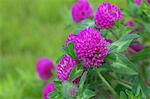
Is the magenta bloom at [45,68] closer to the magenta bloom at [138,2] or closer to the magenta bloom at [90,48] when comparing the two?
the magenta bloom at [138,2]

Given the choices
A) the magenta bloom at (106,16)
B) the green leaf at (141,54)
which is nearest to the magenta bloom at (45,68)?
the green leaf at (141,54)

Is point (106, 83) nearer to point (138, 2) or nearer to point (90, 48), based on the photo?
point (90, 48)

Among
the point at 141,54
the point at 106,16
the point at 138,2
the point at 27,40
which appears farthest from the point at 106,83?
the point at 27,40

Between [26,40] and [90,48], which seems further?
[26,40]

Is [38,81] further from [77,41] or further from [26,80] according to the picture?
[77,41]

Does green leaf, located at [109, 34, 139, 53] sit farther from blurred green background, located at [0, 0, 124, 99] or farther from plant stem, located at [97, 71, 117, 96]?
blurred green background, located at [0, 0, 124, 99]

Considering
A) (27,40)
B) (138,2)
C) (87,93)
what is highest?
(27,40)
